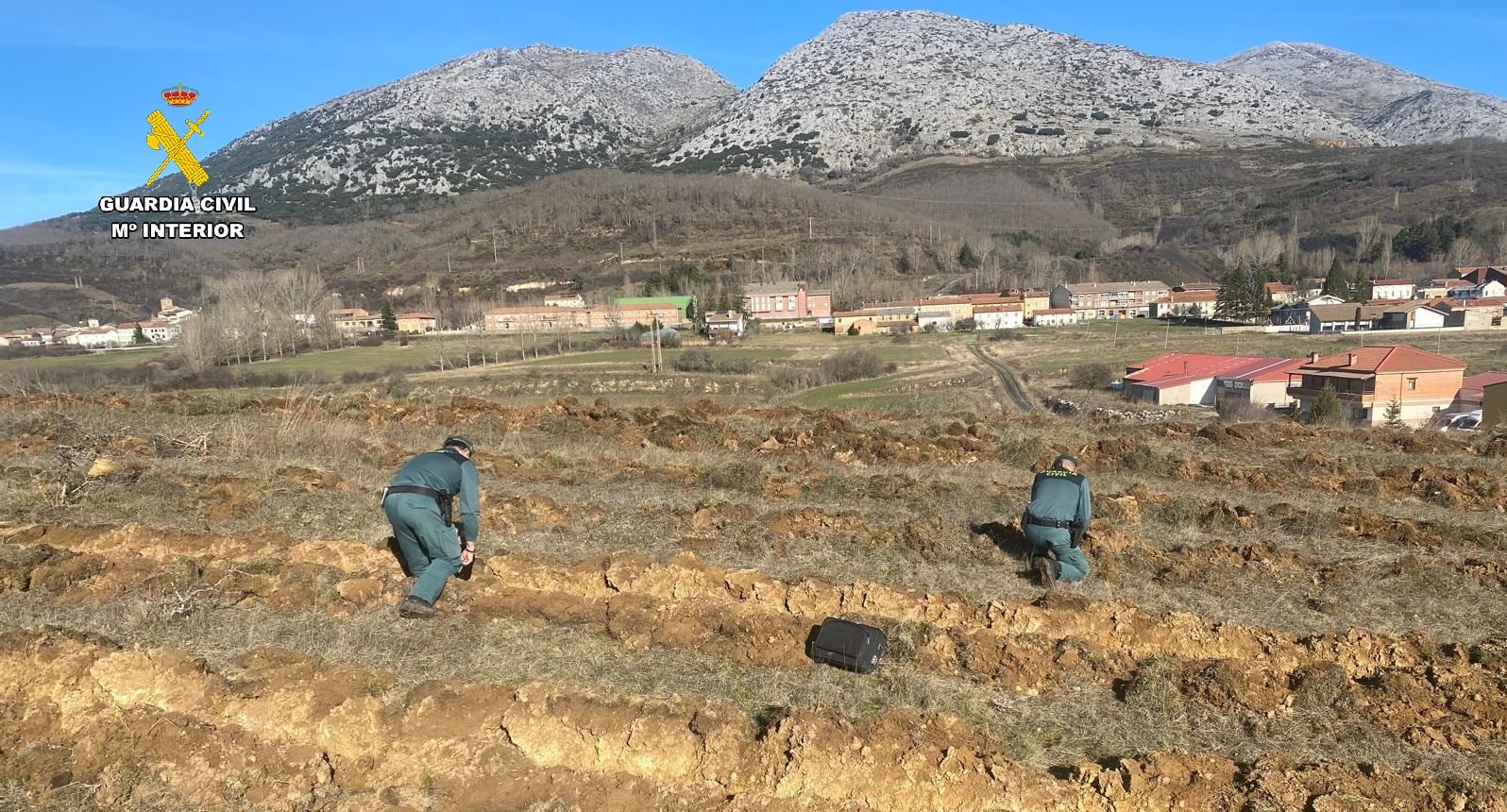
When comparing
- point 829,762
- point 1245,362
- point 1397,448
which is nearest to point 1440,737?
point 829,762

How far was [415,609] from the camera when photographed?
6641 millimetres

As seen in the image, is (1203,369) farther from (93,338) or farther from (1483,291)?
(93,338)

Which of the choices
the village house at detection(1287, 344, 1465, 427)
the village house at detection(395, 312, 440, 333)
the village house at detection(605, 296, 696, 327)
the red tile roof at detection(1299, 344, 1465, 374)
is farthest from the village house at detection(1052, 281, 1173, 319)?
the village house at detection(395, 312, 440, 333)

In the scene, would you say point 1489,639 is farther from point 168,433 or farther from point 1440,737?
point 168,433

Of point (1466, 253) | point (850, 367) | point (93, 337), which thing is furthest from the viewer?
point (1466, 253)

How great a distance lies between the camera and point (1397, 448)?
1562cm

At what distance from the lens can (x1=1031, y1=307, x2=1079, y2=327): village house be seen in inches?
3920

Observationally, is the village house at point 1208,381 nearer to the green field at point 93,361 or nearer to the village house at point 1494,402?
the village house at point 1494,402

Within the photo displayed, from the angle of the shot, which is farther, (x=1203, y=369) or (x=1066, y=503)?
(x=1203, y=369)

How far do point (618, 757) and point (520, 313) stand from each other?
319 feet

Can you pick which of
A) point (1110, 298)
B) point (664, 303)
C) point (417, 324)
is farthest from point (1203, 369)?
point (417, 324)

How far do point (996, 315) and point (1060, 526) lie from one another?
95.2 m

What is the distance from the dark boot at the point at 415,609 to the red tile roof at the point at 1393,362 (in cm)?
4171

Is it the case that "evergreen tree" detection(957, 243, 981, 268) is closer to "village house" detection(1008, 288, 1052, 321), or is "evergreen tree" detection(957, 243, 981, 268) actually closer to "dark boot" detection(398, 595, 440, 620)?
"village house" detection(1008, 288, 1052, 321)
